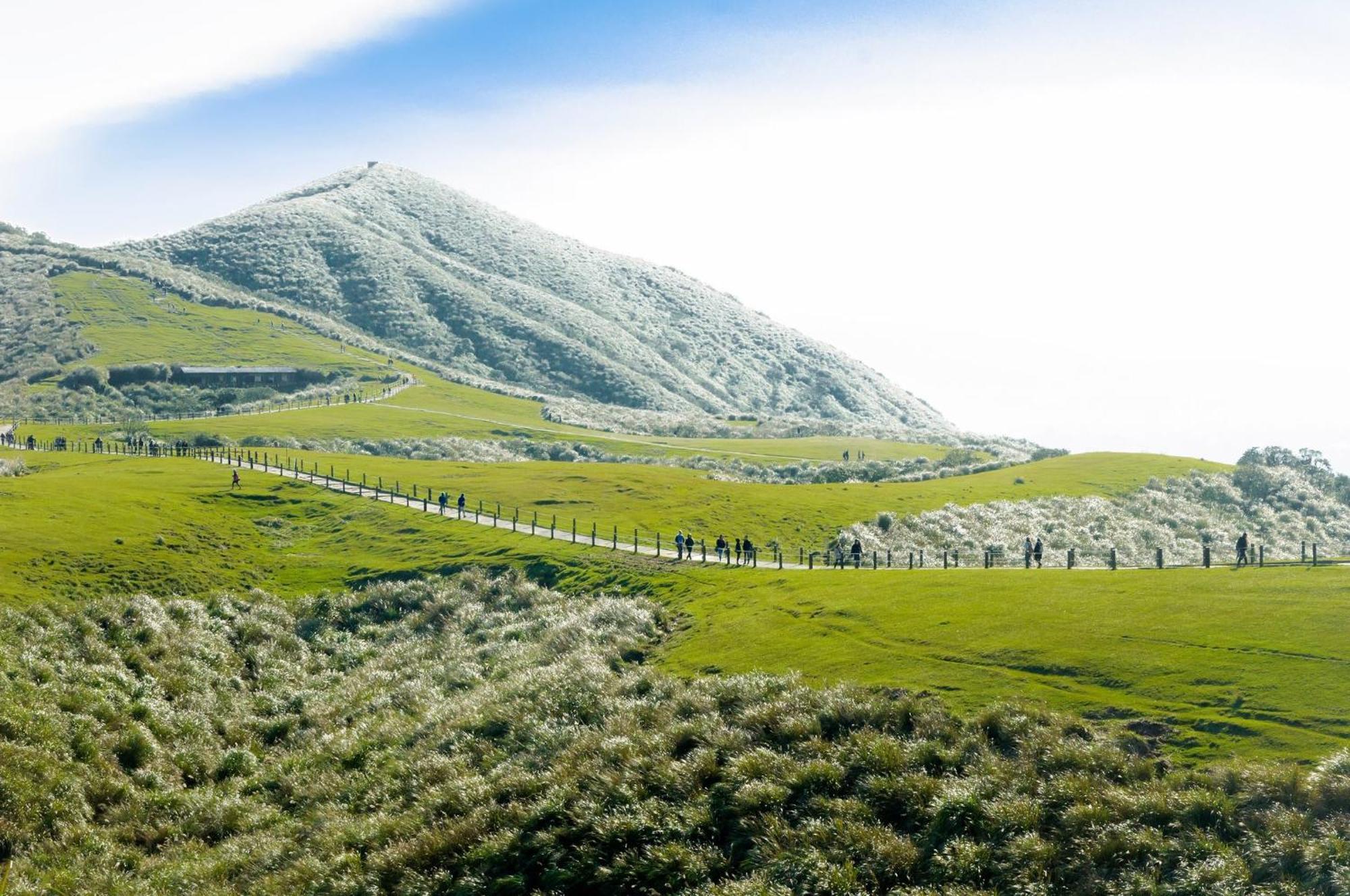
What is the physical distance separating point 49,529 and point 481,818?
116 ft

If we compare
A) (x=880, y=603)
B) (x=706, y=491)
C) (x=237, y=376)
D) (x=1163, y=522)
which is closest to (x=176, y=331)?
(x=237, y=376)

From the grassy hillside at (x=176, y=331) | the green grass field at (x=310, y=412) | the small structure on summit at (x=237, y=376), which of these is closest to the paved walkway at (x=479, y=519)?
the green grass field at (x=310, y=412)

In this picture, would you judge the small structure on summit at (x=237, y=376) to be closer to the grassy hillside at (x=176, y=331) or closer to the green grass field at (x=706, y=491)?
the grassy hillside at (x=176, y=331)

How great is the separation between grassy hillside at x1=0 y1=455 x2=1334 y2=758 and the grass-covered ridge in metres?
2.14

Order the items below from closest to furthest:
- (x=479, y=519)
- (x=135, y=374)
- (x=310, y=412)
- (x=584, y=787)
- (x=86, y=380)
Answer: (x=584, y=787) < (x=479, y=519) < (x=310, y=412) < (x=86, y=380) < (x=135, y=374)

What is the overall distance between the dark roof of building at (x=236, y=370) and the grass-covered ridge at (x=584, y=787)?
114m

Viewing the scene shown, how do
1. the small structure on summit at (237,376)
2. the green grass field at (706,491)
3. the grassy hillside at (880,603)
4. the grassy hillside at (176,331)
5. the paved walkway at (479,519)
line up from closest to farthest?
the grassy hillside at (880,603), the paved walkway at (479,519), the green grass field at (706,491), the small structure on summit at (237,376), the grassy hillside at (176,331)

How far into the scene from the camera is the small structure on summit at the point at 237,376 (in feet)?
473

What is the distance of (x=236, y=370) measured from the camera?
485ft

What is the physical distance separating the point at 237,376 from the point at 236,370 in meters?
1.18

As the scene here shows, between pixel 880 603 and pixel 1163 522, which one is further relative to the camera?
pixel 1163 522

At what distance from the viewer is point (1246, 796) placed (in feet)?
62.1

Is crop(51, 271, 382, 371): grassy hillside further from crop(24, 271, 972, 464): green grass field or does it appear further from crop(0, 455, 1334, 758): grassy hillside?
crop(0, 455, 1334, 758): grassy hillside

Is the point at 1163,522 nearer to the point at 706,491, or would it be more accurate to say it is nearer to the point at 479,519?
the point at 706,491
